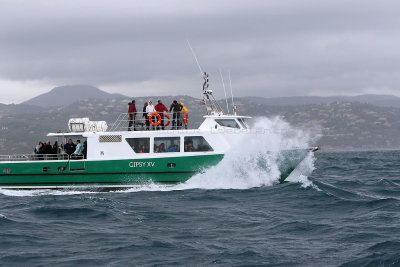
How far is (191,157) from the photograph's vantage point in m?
21.4

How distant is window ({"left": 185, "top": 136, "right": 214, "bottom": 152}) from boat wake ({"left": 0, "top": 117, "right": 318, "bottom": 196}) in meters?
1.05

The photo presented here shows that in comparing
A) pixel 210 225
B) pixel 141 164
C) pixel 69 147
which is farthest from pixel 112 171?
pixel 210 225

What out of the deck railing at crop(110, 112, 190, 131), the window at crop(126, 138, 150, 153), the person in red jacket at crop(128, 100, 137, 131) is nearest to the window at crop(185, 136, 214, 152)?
the deck railing at crop(110, 112, 190, 131)

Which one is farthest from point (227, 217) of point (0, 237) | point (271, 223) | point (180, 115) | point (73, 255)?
point (180, 115)

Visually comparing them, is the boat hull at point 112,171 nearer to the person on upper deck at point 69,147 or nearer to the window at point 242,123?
the person on upper deck at point 69,147

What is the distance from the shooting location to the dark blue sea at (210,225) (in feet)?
35.5

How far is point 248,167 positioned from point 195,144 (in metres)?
2.55

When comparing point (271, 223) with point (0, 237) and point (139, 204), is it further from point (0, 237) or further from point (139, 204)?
point (0, 237)

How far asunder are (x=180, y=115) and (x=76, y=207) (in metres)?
7.23

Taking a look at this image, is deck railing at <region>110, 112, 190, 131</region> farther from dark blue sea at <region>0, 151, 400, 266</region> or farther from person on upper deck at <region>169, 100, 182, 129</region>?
dark blue sea at <region>0, 151, 400, 266</region>

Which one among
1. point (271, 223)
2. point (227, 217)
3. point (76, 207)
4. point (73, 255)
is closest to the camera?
point (73, 255)

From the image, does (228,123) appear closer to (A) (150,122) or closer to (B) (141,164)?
(A) (150,122)

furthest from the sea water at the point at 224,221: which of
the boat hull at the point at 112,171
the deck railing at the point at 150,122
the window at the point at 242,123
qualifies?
the deck railing at the point at 150,122

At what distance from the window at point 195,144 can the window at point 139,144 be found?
1.82m
